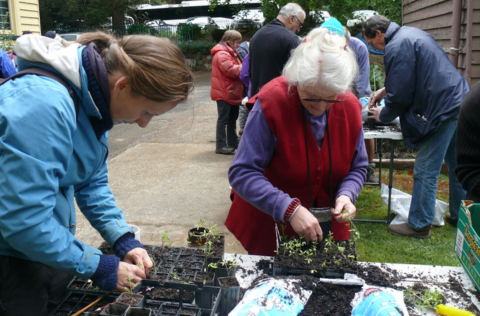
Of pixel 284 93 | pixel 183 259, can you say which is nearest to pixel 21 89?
pixel 183 259

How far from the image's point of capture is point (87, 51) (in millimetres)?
1356

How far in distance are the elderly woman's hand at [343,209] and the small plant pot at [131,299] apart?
2.97 ft

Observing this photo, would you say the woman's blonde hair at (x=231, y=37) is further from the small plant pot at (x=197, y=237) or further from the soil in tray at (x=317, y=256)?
the soil in tray at (x=317, y=256)

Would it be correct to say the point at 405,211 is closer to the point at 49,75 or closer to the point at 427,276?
the point at 427,276

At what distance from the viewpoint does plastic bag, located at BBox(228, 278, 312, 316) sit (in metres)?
1.36

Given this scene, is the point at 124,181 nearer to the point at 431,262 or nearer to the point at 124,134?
the point at 124,134

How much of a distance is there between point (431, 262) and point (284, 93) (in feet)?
8.25

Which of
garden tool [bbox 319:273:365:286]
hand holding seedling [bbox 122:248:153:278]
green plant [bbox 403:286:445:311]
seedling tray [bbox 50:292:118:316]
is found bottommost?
green plant [bbox 403:286:445:311]

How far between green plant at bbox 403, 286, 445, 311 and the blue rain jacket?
3.91 feet

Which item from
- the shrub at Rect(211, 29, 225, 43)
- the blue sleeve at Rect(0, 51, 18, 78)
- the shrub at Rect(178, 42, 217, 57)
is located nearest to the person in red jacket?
the blue sleeve at Rect(0, 51, 18, 78)

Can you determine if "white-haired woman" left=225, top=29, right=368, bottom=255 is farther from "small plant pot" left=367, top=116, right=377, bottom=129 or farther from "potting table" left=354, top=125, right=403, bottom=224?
"small plant pot" left=367, top=116, right=377, bottom=129

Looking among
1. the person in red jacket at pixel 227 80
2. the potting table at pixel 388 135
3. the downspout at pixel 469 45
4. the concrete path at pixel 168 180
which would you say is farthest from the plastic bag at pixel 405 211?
the person in red jacket at pixel 227 80

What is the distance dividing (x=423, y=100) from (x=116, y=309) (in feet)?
10.9

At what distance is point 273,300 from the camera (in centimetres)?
141
